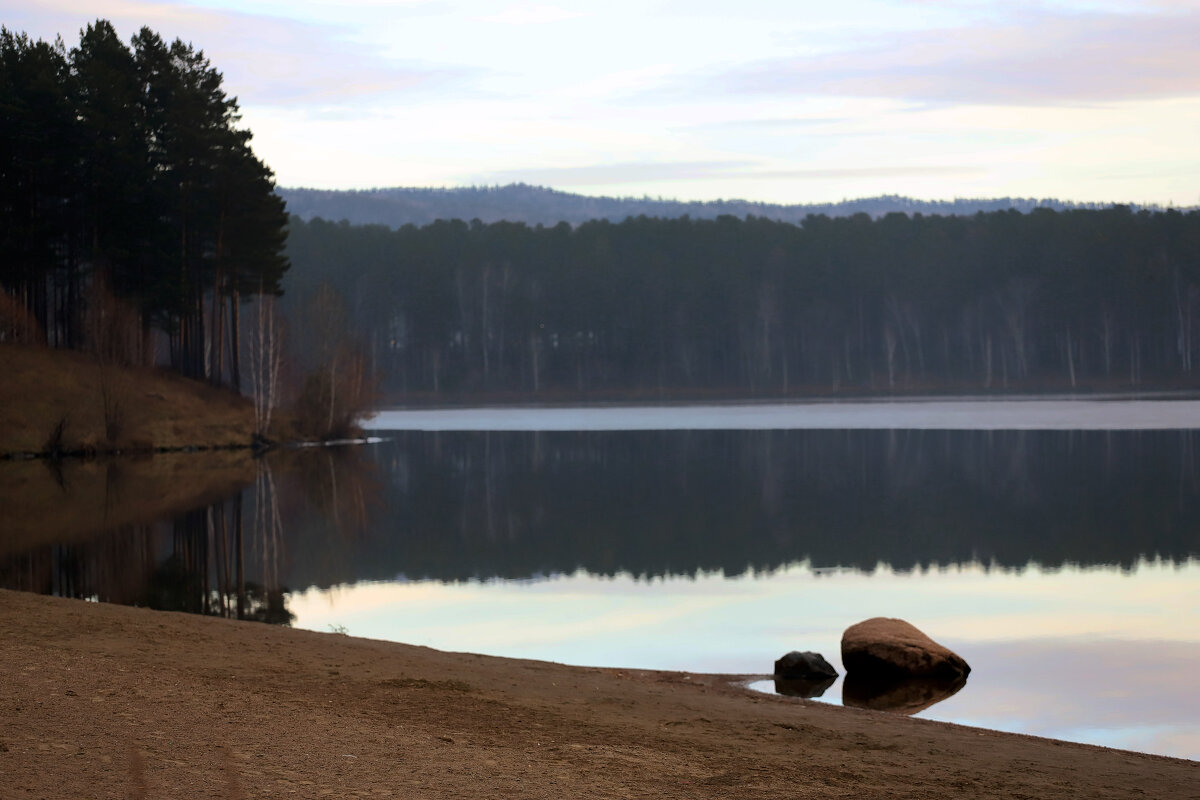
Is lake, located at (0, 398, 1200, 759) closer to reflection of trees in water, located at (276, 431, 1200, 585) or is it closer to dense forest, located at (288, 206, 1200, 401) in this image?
reflection of trees in water, located at (276, 431, 1200, 585)

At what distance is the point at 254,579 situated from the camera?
64.7ft

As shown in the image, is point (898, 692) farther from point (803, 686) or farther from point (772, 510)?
point (772, 510)

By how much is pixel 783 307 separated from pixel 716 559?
102206 mm

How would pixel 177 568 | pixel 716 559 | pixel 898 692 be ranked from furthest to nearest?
pixel 716 559 → pixel 177 568 → pixel 898 692

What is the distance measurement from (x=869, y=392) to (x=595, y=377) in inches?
950

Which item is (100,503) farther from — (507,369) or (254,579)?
(507,369)

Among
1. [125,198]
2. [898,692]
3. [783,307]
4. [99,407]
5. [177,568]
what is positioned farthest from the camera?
[783,307]

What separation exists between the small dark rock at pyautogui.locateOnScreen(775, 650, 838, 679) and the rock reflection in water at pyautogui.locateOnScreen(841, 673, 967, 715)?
0.23 meters

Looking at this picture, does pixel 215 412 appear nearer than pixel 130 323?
No

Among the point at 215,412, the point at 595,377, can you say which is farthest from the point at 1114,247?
Result: the point at 215,412

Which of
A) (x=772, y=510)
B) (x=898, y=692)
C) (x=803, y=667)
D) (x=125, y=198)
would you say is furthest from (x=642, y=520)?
(x=125, y=198)

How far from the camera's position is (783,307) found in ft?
400

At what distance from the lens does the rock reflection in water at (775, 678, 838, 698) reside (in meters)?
12.4

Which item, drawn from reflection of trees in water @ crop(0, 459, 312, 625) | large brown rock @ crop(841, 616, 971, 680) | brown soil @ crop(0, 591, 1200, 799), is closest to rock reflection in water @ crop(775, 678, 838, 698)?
large brown rock @ crop(841, 616, 971, 680)
